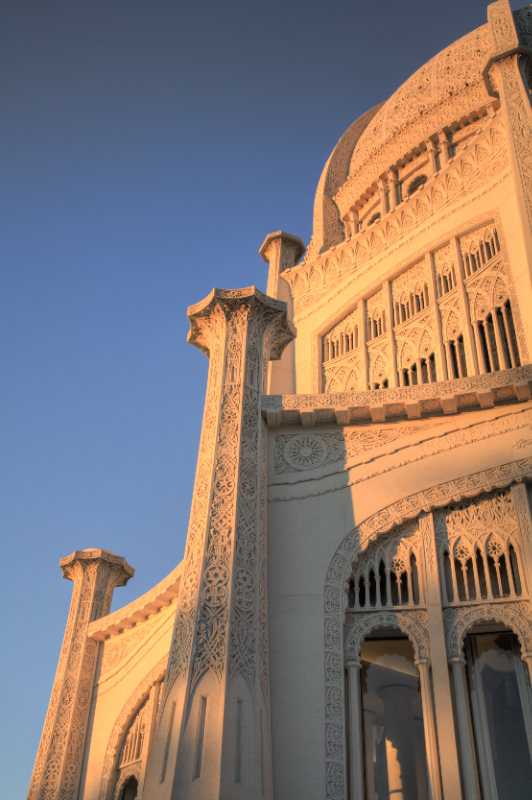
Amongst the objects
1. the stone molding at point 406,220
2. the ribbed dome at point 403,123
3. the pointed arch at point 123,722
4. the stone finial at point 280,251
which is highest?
the ribbed dome at point 403,123

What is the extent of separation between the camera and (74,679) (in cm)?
1245

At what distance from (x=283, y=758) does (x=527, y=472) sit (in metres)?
4.03

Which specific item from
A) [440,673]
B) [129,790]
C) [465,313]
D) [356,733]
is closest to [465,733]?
[440,673]

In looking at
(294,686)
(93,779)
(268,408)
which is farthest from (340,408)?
(93,779)

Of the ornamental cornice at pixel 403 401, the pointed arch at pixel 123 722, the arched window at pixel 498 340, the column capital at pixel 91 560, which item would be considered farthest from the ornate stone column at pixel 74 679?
the arched window at pixel 498 340

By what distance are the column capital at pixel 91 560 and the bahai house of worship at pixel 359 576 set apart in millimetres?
1401

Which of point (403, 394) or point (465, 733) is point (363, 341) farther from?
point (465, 733)

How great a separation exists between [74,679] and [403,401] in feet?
25.5

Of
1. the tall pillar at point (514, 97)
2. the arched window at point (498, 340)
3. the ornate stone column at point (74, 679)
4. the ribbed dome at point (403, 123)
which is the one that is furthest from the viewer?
the ribbed dome at point (403, 123)

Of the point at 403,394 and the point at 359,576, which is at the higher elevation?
the point at 403,394

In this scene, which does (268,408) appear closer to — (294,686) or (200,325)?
(200,325)

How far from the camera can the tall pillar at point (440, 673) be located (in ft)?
22.9

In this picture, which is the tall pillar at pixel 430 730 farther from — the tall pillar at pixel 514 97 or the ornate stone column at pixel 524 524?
the tall pillar at pixel 514 97

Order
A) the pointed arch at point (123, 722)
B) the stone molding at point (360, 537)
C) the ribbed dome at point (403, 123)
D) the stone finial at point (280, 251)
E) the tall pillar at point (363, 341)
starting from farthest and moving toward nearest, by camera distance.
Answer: the ribbed dome at point (403, 123) < the stone finial at point (280, 251) < the tall pillar at point (363, 341) < the pointed arch at point (123, 722) < the stone molding at point (360, 537)
